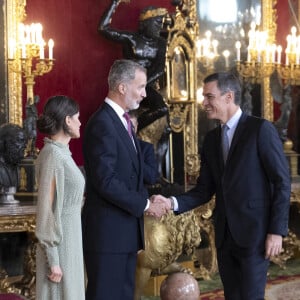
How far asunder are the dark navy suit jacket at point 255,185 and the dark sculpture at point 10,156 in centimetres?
210

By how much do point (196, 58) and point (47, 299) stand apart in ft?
15.6

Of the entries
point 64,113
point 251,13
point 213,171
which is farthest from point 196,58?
point 64,113

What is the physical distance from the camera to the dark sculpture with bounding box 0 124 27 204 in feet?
17.7

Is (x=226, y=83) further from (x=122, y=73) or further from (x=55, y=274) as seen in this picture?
(x=55, y=274)

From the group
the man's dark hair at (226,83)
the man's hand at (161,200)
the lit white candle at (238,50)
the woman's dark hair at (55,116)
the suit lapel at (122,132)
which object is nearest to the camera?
the woman's dark hair at (55,116)

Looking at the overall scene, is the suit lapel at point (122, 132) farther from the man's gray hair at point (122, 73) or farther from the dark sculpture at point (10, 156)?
the dark sculpture at point (10, 156)

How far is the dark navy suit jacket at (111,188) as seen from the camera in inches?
141

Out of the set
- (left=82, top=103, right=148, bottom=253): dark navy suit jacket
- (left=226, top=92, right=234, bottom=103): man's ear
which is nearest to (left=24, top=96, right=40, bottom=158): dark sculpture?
(left=82, top=103, right=148, bottom=253): dark navy suit jacket

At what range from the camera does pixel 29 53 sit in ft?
20.7

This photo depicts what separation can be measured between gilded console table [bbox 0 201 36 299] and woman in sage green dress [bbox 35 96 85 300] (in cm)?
202

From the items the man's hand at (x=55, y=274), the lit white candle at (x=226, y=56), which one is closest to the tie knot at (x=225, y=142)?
the man's hand at (x=55, y=274)

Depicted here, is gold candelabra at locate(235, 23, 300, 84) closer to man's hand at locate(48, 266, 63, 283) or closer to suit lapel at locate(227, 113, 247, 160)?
suit lapel at locate(227, 113, 247, 160)

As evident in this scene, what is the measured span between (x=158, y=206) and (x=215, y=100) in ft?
→ 2.11

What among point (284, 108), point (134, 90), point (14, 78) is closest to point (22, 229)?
point (14, 78)
